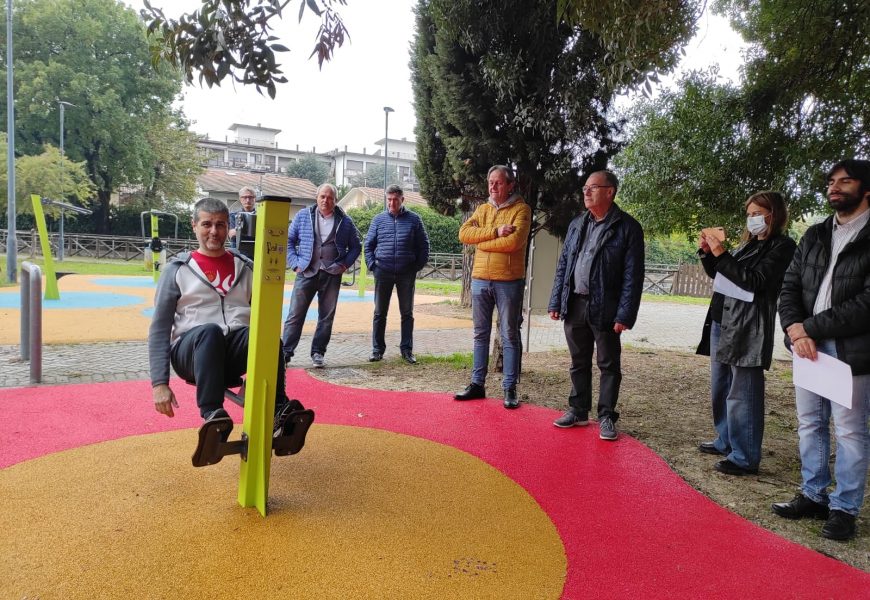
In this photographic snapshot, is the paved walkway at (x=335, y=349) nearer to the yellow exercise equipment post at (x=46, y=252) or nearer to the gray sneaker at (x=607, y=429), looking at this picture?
the gray sneaker at (x=607, y=429)

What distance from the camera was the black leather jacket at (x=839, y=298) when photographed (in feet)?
9.16

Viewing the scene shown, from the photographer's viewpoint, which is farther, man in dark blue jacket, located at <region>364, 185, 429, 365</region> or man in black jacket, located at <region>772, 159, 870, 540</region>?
man in dark blue jacket, located at <region>364, 185, 429, 365</region>

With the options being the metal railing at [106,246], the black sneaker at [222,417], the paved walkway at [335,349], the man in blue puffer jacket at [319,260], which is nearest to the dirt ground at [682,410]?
the man in blue puffer jacket at [319,260]

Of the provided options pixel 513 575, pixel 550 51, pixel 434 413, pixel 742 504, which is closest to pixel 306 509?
pixel 513 575

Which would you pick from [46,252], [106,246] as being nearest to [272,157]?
[106,246]

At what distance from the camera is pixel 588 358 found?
4.59 meters

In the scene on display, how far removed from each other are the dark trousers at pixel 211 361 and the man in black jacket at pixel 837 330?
2.73m

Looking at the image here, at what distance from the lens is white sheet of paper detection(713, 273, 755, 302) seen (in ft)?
11.8

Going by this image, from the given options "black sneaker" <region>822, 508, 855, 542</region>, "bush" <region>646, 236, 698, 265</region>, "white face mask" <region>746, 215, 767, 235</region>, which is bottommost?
"black sneaker" <region>822, 508, 855, 542</region>

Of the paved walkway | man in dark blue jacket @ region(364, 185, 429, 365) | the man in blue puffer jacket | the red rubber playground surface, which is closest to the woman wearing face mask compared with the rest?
the red rubber playground surface

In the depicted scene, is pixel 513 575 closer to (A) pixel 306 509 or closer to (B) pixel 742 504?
(A) pixel 306 509

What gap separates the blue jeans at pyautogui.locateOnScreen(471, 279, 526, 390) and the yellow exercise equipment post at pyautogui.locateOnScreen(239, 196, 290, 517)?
2.45m

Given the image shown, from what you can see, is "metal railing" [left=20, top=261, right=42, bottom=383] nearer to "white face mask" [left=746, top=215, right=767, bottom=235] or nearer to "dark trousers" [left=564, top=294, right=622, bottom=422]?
"dark trousers" [left=564, top=294, right=622, bottom=422]

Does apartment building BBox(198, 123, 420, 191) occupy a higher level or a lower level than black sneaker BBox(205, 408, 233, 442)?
higher
